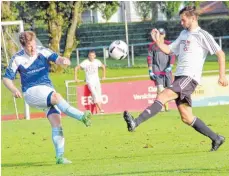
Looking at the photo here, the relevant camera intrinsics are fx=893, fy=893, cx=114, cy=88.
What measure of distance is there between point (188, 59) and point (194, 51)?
0.14 meters

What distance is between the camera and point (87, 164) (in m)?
12.4

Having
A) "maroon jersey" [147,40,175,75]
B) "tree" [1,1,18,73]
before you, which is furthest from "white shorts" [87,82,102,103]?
"tree" [1,1,18,73]

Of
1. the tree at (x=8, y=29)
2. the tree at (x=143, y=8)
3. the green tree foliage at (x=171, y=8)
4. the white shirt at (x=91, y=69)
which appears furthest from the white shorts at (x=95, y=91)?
the tree at (x=143, y=8)

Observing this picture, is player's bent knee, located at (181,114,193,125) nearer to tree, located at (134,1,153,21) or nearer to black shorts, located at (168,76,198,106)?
black shorts, located at (168,76,198,106)

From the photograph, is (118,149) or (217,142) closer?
(217,142)

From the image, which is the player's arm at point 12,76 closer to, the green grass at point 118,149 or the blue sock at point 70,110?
the blue sock at point 70,110

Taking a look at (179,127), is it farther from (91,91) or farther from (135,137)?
(91,91)

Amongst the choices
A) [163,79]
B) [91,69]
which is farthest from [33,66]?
[91,69]

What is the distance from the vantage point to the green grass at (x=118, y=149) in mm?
11078

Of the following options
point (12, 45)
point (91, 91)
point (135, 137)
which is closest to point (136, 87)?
point (91, 91)

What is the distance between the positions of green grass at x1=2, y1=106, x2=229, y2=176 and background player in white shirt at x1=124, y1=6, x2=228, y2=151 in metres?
0.74

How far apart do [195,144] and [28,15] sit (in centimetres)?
3767

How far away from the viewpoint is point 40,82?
12.7m

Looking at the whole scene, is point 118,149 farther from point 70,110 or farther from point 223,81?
point 223,81
